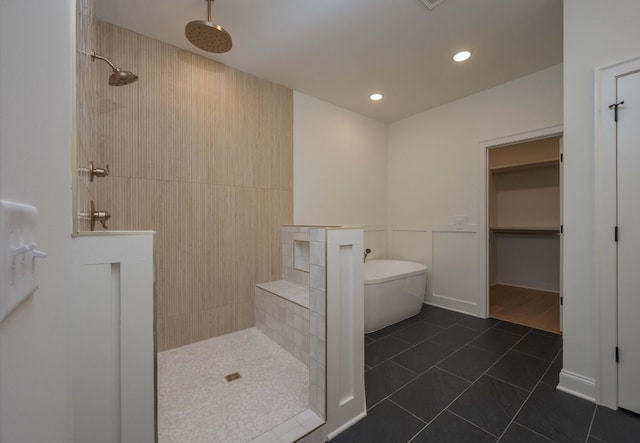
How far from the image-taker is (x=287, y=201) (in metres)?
2.82

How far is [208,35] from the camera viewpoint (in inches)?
68.2

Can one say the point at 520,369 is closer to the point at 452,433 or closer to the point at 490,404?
the point at 490,404

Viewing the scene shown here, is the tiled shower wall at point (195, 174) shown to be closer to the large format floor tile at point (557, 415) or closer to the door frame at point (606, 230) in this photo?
the large format floor tile at point (557, 415)

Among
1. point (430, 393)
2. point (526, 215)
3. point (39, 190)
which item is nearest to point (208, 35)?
point (39, 190)

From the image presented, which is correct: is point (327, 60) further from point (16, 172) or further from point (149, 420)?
point (149, 420)

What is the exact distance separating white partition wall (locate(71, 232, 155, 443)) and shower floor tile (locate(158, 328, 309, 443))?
0.61 m

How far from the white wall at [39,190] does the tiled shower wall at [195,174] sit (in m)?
1.26

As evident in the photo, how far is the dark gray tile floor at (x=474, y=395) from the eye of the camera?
1.34 m

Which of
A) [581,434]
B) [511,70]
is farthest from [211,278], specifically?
[511,70]

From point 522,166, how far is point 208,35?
4433mm

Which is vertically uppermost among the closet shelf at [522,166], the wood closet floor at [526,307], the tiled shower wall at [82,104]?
the closet shelf at [522,166]

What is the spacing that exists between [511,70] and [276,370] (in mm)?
3432

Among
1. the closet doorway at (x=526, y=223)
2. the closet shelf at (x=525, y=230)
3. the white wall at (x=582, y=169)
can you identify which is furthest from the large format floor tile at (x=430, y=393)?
the closet shelf at (x=525, y=230)

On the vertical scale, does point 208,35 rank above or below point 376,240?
above
